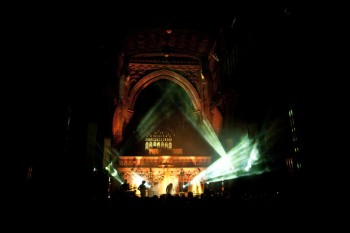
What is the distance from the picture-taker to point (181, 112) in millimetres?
23891

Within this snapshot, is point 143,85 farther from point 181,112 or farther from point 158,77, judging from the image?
point 181,112

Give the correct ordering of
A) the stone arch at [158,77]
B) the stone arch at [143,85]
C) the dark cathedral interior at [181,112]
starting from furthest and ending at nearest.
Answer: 1. the stone arch at [158,77]
2. the stone arch at [143,85]
3. the dark cathedral interior at [181,112]

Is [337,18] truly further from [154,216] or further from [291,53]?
[154,216]

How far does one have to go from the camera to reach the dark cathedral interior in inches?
202

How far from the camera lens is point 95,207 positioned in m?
4.31

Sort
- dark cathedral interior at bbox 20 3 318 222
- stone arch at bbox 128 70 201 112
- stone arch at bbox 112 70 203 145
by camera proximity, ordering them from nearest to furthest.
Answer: dark cathedral interior at bbox 20 3 318 222 < stone arch at bbox 112 70 203 145 < stone arch at bbox 128 70 201 112

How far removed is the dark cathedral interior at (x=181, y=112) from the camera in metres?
5.14

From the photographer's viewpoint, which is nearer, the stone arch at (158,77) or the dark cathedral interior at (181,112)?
the dark cathedral interior at (181,112)

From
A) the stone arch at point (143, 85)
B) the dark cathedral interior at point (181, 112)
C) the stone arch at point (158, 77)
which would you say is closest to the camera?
the dark cathedral interior at point (181, 112)

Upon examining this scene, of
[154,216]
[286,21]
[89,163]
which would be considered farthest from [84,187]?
[286,21]

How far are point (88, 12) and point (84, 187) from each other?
5759mm

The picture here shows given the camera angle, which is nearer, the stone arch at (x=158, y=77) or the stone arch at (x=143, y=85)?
the stone arch at (x=143, y=85)

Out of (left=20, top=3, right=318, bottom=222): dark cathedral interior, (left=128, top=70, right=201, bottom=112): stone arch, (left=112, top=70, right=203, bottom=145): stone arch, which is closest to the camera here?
(left=20, top=3, right=318, bottom=222): dark cathedral interior

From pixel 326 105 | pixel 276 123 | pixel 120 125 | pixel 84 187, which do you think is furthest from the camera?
pixel 120 125
